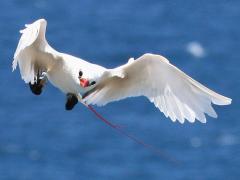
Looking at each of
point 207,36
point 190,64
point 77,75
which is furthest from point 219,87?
point 77,75

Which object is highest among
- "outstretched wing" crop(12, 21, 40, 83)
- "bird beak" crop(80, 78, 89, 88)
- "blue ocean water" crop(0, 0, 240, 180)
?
"blue ocean water" crop(0, 0, 240, 180)

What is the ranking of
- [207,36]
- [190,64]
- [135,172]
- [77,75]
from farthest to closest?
[207,36], [190,64], [135,172], [77,75]

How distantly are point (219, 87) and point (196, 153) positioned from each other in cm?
57

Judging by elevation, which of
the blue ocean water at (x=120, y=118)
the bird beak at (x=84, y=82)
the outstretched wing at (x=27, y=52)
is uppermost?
the blue ocean water at (x=120, y=118)

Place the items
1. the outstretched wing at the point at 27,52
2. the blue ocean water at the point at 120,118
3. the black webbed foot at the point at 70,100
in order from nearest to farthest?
the outstretched wing at the point at 27,52, the black webbed foot at the point at 70,100, the blue ocean water at the point at 120,118

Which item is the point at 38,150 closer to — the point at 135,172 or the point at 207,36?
the point at 135,172

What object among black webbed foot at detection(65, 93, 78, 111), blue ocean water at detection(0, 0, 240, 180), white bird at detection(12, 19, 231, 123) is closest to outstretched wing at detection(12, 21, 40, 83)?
white bird at detection(12, 19, 231, 123)

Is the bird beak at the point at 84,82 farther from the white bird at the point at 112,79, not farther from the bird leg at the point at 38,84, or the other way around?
the bird leg at the point at 38,84

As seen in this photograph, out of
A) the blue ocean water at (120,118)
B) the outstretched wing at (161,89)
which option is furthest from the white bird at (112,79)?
the blue ocean water at (120,118)

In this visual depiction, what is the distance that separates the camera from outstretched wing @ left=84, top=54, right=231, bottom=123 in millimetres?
3236

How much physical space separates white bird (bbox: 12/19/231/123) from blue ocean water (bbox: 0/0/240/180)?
4961 millimetres

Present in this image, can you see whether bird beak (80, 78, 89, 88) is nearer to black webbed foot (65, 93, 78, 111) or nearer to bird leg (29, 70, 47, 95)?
black webbed foot (65, 93, 78, 111)

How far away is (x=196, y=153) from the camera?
8859mm

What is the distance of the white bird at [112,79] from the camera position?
3.20 m
